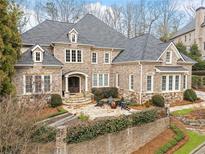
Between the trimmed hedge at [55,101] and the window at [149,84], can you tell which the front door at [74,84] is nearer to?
the trimmed hedge at [55,101]

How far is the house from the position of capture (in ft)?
69.9

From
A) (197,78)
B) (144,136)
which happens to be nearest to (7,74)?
(144,136)

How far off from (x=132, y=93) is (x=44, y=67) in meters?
9.61

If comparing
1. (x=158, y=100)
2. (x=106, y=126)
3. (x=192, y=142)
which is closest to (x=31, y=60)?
(x=106, y=126)

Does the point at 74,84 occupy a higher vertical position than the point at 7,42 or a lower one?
lower

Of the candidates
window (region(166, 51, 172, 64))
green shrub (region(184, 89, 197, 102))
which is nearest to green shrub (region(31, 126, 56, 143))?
window (region(166, 51, 172, 64))

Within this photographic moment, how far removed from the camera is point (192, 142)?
13.9 meters

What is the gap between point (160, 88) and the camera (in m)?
22.5

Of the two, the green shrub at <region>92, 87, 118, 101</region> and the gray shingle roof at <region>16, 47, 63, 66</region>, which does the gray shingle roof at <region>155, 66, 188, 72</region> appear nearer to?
the green shrub at <region>92, 87, 118, 101</region>

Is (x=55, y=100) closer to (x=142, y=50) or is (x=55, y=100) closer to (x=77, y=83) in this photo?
(x=77, y=83)

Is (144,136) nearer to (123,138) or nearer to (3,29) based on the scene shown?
(123,138)

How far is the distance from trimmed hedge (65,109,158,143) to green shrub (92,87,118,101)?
10946 mm

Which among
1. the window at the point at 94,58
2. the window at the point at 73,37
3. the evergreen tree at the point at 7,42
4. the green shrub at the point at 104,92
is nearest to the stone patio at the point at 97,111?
the green shrub at the point at 104,92

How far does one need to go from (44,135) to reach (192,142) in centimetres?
965
